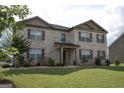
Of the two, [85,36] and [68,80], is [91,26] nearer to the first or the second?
[85,36]

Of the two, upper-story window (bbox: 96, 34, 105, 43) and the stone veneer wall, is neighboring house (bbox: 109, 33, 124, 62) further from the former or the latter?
the stone veneer wall

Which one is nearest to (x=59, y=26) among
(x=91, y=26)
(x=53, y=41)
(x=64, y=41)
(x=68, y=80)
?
(x=64, y=41)

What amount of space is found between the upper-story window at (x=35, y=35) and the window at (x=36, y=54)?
1.24 meters

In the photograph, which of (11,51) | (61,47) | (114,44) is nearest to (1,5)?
(11,51)

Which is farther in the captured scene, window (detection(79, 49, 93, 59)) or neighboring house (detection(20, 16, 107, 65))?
window (detection(79, 49, 93, 59))

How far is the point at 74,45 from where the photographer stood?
22828 mm

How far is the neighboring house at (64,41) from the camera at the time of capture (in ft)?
70.3

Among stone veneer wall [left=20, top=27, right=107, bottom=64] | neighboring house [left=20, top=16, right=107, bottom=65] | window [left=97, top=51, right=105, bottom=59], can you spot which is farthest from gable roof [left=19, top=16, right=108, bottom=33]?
window [left=97, top=51, right=105, bottom=59]

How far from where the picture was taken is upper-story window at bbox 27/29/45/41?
2109cm

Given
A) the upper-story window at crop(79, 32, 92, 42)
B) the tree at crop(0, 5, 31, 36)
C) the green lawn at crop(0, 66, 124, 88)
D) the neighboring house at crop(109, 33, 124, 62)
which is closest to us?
the tree at crop(0, 5, 31, 36)

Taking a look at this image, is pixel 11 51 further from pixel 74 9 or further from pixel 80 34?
pixel 80 34

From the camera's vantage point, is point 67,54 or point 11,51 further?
point 67,54

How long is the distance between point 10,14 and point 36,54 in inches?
533

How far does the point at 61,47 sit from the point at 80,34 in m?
3.36
